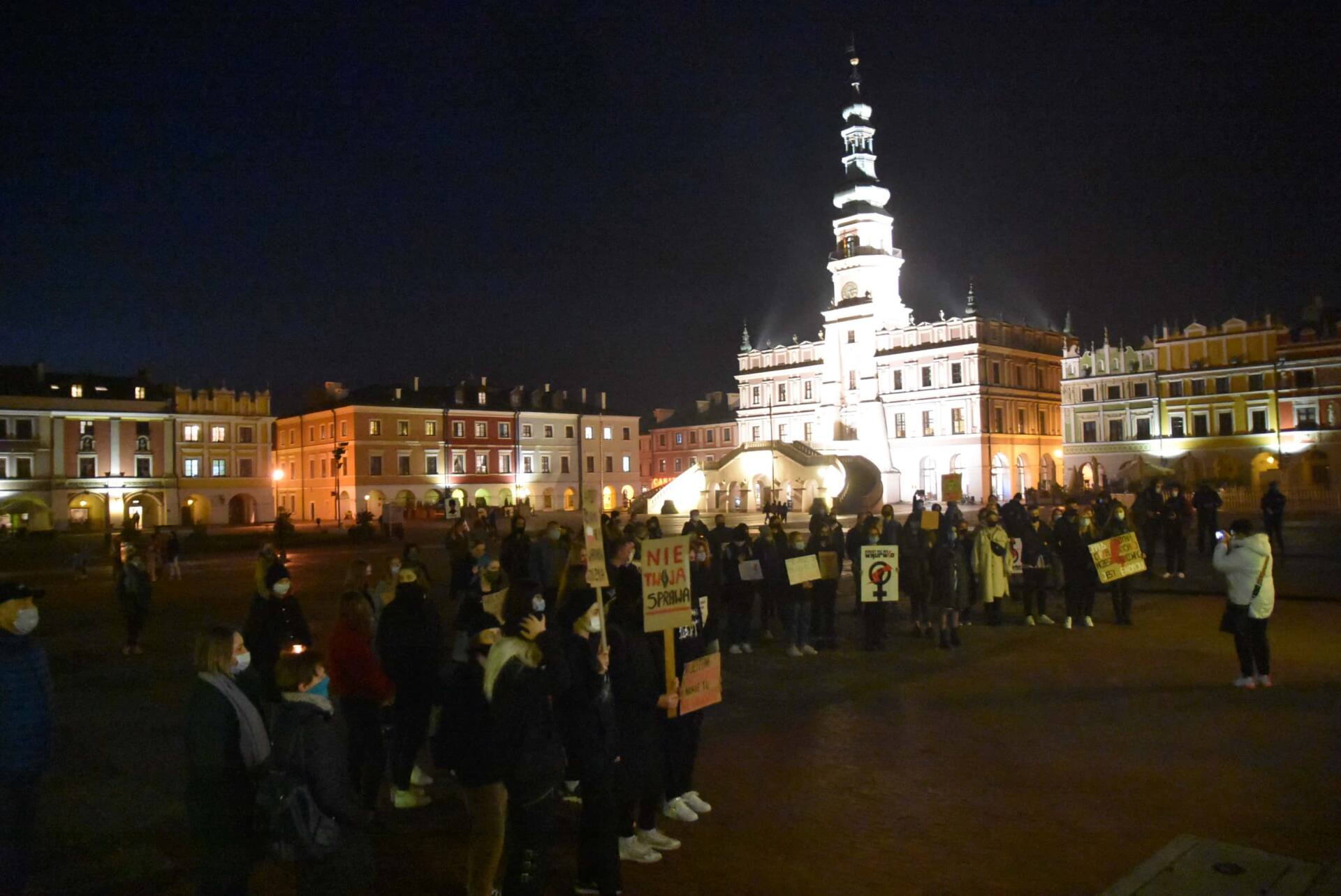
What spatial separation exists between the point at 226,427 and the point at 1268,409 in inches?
2861

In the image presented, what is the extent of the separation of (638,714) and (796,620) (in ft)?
25.7

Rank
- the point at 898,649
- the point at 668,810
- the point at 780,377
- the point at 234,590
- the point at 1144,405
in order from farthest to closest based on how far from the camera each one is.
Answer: the point at 780,377 → the point at 1144,405 → the point at 234,590 → the point at 898,649 → the point at 668,810

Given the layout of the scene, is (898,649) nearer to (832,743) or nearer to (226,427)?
(832,743)

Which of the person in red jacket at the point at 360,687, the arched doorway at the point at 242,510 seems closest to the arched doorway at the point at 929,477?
the arched doorway at the point at 242,510

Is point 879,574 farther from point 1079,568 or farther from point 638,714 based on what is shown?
point 638,714

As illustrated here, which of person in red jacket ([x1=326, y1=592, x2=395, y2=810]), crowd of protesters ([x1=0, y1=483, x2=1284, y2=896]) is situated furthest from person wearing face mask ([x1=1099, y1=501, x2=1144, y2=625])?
person in red jacket ([x1=326, y1=592, x2=395, y2=810])

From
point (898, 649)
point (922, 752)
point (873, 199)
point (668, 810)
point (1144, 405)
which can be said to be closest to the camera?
point (668, 810)

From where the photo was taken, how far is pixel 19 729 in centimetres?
557

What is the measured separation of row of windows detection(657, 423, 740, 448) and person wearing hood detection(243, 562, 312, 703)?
8469 cm

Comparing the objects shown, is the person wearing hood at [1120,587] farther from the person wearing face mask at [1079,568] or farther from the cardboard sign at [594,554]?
the cardboard sign at [594,554]

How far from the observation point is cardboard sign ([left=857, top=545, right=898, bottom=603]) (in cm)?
1372

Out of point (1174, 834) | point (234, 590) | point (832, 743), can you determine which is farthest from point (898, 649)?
point (234, 590)

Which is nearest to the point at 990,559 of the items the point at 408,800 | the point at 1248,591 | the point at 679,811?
the point at 1248,591

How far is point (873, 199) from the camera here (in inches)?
3167
